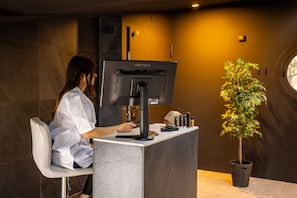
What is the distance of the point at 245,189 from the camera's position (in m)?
4.05

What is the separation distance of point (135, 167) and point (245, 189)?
2.50 metres

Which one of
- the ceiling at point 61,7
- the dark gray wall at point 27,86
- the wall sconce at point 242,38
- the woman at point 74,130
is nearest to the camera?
the woman at point 74,130

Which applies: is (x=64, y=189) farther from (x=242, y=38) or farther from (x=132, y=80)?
(x=242, y=38)

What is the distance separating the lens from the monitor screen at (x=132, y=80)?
2.12 meters

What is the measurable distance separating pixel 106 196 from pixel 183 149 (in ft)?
2.36

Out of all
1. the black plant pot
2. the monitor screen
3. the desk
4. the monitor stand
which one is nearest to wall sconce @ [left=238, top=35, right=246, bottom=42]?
the black plant pot

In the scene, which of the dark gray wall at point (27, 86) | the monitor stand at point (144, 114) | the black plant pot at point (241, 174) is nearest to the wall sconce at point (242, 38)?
the black plant pot at point (241, 174)

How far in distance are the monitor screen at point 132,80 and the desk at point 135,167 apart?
0.26 meters

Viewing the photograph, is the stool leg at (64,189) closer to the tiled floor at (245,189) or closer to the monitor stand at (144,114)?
the monitor stand at (144,114)

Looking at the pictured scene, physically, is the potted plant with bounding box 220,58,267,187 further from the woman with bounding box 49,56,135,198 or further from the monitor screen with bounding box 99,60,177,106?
the woman with bounding box 49,56,135,198

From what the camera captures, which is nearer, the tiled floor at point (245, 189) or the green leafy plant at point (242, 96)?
the tiled floor at point (245, 189)

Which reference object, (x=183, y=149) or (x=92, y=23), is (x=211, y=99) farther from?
(x=183, y=149)

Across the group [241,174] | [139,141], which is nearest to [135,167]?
[139,141]

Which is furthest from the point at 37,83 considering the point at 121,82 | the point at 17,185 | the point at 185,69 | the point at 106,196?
the point at 185,69
